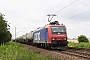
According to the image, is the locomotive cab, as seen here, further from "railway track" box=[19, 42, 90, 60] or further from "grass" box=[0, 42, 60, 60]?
"grass" box=[0, 42, 60, 60]

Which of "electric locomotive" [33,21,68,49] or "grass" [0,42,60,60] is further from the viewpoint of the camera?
"electric locomotive" [33,21,68,49]

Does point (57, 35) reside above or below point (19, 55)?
above

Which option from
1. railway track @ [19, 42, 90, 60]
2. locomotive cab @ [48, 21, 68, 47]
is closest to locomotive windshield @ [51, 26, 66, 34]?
locomotive cab @ [48, 21, 68, 47]

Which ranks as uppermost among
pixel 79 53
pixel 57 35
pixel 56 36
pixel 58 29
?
pixel 58 29

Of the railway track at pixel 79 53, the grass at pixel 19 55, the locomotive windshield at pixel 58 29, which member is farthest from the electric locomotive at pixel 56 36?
the grass at pixel 19 55

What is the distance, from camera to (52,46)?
25.0 m

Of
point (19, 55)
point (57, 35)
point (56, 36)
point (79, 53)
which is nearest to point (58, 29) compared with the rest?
point (57, 35)

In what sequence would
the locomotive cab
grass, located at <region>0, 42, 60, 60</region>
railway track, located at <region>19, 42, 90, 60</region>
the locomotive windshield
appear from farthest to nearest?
the locomotive windshield < the locomotive cab < railway track, located at <region>19, 42, 90, 60</region> < grass, located at <region>0, 42, 60, 60</region>

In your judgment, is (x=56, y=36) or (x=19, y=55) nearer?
(x=19, y=55)

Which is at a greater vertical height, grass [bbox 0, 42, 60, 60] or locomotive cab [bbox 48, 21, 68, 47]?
locomotive cab [bbox 48, 21, 68, 47]

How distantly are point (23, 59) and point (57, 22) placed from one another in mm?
15599

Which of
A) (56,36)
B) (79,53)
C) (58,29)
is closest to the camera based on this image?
(79,53)

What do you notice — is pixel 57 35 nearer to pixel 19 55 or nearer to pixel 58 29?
pixel 58 29

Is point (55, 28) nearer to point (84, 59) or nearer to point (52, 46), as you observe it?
point (52, 46)
